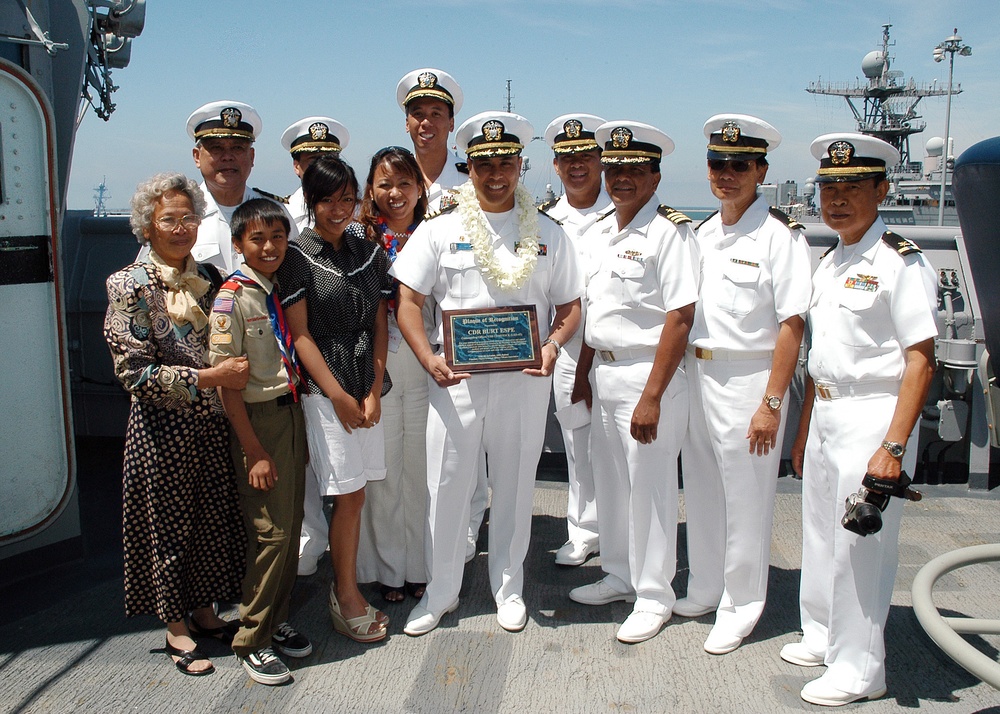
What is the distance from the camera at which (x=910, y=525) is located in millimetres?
4629

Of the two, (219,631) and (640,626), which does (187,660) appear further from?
(640,626)

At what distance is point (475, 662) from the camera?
322 centimetres

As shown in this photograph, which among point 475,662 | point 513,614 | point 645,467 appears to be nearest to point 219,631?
point 475,662

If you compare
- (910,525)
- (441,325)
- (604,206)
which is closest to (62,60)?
(441,325)

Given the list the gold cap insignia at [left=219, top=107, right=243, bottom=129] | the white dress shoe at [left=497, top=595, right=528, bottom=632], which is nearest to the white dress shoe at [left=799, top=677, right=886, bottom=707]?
the white dress shoe at [left=497, top=595, right=528, bottom=632]

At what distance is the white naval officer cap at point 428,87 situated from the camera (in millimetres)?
4191

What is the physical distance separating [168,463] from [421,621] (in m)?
1.24

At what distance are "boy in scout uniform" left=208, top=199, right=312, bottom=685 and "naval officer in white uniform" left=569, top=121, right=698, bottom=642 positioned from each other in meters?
1.32

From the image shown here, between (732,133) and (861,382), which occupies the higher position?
(732,133)

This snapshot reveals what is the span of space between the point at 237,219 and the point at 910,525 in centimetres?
398

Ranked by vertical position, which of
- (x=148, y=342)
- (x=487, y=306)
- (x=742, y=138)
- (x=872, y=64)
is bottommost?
(x=148, y=342)

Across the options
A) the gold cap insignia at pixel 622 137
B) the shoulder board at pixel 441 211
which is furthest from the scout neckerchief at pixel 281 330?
the gold cap insignia at pixel 622 137

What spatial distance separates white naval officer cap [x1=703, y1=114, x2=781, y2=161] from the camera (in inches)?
128

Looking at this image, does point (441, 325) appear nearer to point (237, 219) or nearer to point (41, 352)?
point (237, 219)
